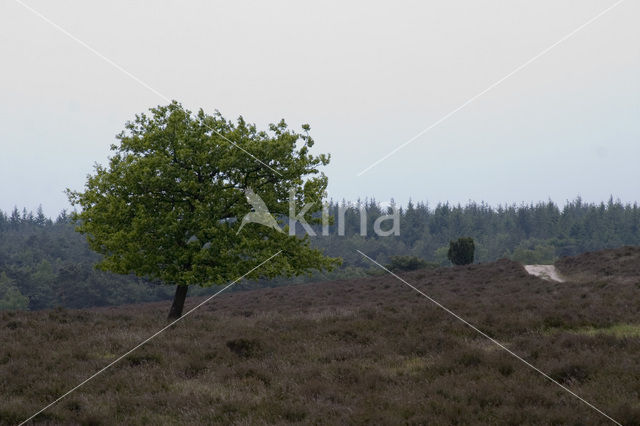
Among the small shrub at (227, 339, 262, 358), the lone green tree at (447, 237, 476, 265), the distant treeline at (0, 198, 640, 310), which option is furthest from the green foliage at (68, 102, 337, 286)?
the distant treeline at (0, 198, 640, 310)

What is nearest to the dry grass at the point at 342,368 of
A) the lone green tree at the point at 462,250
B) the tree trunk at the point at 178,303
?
the tree trunk at the point at 178,303

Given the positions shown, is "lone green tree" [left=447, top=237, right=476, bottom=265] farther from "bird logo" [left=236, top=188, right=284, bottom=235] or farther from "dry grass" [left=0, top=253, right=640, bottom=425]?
"bird logo" [left=236, top=188, right=284, bottom=235]

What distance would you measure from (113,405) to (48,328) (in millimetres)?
9417

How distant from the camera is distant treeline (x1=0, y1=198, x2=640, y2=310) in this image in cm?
7812

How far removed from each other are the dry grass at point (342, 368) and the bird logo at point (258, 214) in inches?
137

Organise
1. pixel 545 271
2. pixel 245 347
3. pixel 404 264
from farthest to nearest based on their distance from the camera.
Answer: pixel 404 264, pixel 545 271, pixel 245 347

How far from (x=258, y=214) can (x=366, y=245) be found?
102132 millimetres

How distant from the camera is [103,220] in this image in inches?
683

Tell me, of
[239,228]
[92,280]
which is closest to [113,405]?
[239,228]

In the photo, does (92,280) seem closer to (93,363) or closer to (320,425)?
(93,363)

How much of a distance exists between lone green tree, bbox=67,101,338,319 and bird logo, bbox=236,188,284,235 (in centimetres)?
20

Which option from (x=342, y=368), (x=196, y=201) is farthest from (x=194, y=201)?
(x=342, y=368)

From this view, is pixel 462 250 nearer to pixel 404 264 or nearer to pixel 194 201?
pixel 404 264

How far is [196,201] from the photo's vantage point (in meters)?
17.2
